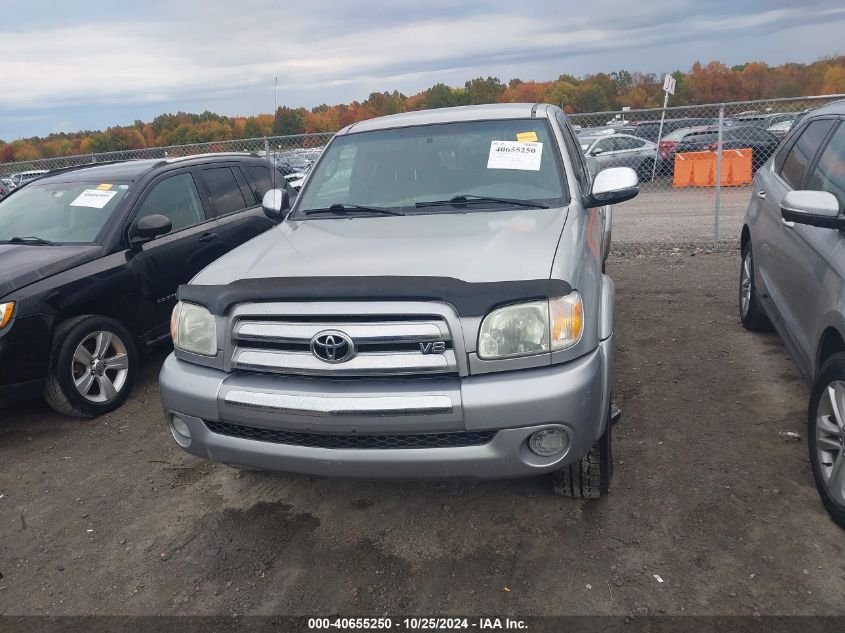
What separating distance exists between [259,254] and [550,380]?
1.62m

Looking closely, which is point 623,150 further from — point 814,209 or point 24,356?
point 24,356

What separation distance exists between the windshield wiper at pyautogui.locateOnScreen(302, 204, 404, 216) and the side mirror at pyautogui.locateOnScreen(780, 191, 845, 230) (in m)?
1.97

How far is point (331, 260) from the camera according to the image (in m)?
2.98

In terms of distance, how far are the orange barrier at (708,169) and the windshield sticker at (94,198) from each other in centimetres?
1468

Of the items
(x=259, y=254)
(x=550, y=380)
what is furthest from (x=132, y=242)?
(x=550, y=380)

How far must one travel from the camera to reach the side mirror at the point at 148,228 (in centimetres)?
497

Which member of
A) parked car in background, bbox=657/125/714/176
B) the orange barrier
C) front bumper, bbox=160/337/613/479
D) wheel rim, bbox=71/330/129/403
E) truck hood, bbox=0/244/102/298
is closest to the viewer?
front bumper, bbox=160/337/613/479

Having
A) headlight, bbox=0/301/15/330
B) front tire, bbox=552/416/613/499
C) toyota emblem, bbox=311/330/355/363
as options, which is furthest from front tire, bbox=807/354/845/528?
headlight, bbox=0/301/15/330

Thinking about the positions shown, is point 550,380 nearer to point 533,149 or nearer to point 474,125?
point 533,149

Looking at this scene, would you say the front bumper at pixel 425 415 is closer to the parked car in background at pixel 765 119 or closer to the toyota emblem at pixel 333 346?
the toyota emblem at pixel 333 346

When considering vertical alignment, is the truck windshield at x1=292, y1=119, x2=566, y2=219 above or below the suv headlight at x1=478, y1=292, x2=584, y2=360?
above

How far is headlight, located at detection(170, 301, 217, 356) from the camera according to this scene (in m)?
2.88

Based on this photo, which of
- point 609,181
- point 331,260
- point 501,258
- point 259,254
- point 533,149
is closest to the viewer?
point 501,258

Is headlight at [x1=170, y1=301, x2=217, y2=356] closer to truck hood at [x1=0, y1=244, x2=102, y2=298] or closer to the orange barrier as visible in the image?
truck hood at [x1=0, y1=244, x2=102, y2=298]
